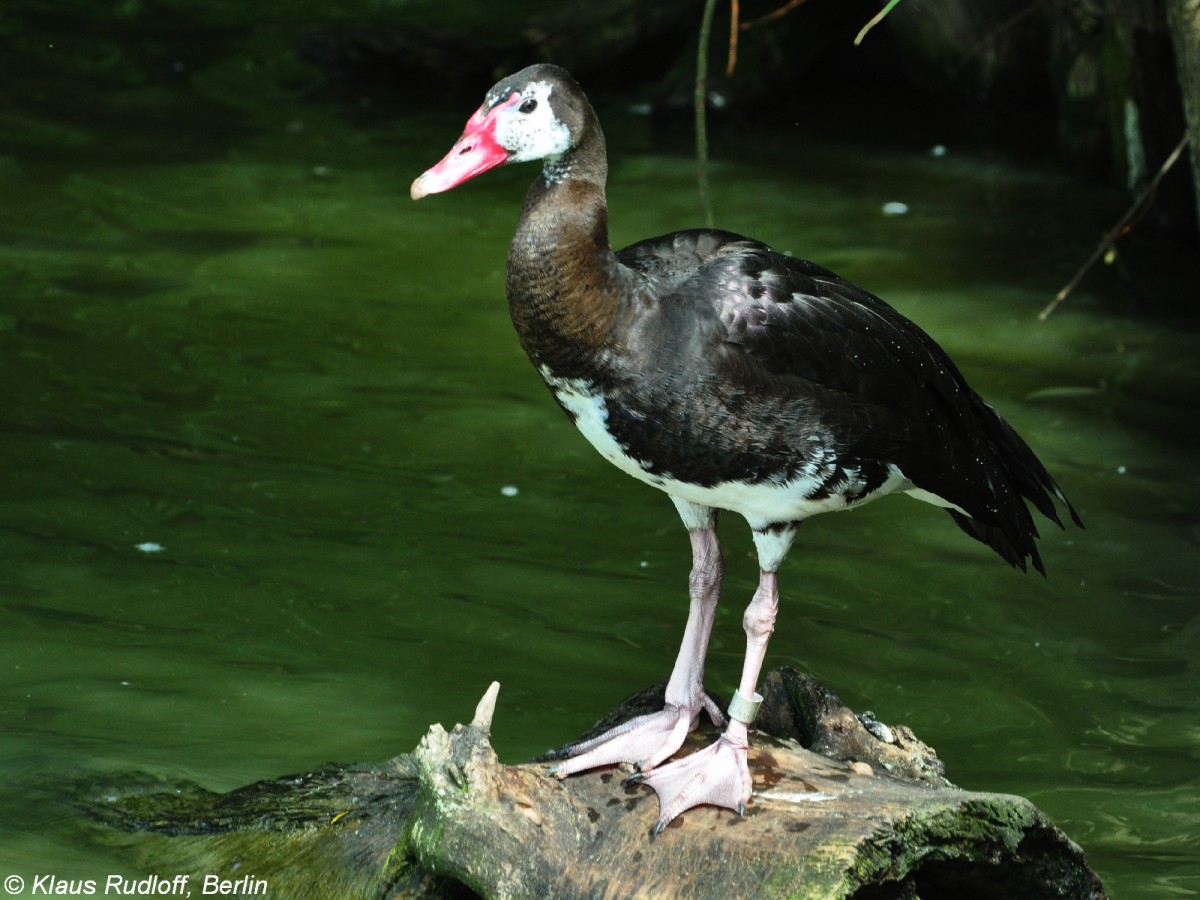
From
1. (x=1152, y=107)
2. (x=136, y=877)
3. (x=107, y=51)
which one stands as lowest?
(x=136, y=877)

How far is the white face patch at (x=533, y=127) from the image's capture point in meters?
3.77

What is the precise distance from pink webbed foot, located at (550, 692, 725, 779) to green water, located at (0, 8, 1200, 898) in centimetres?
93

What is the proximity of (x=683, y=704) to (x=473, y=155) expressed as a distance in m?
1.52

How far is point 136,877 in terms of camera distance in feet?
13.0

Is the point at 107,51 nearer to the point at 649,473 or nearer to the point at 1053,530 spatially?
the point at 1053,530

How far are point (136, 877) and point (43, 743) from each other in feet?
3.13

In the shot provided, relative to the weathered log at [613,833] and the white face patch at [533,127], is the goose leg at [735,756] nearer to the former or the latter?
the weathered log at [613,833]

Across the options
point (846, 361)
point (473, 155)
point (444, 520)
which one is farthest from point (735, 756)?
point (444, 520)

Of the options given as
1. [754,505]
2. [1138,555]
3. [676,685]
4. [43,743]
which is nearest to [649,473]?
[754,505]

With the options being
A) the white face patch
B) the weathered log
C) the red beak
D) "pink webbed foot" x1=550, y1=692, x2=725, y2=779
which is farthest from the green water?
the white face patch

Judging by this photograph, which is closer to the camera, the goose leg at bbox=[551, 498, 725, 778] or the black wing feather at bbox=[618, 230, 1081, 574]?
the black wing feather at bbox=[618, 230, 1081, 574]

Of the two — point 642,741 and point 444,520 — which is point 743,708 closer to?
point 642,741

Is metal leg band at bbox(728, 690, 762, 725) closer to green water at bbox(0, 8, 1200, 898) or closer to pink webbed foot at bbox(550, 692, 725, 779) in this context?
pink webbed foot at bbox(550, 692, 725, 779)

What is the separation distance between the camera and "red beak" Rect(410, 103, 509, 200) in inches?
149
